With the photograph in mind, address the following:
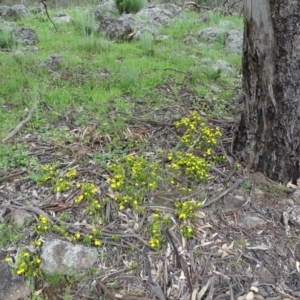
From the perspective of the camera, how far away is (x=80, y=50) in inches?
209

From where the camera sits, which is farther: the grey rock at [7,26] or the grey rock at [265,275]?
the grey rock at [7,26]

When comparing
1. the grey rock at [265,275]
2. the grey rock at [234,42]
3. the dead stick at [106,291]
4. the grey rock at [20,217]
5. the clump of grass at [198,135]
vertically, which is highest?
the grey rock at [234,42]

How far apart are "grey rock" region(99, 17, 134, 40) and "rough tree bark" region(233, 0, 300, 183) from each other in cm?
351

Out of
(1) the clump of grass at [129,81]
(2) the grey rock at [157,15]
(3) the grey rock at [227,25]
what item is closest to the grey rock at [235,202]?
(1) the clump of grass at [129,81]

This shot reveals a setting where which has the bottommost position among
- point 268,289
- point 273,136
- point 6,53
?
point 268,289

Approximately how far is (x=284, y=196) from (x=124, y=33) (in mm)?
4036

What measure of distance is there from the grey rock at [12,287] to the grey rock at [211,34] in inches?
192

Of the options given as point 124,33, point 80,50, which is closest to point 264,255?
point 80,50

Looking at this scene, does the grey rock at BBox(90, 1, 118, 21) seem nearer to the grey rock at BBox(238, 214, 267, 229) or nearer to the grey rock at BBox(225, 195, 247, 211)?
the grey rock at BBox(225, 195, 247, 211)

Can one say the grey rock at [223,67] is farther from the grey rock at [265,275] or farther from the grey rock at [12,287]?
the grey rock at [12,287]

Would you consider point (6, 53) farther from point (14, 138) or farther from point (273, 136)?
point (273, 136)

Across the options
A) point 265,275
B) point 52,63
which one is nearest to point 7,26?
point 52,63

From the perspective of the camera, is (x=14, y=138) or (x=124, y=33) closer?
(x=14, y=138)

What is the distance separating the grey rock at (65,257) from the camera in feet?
7.20
